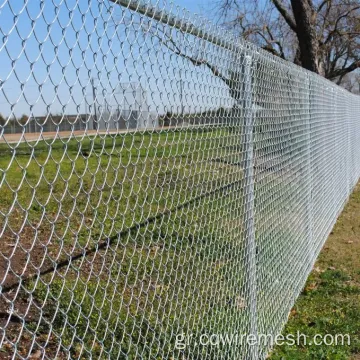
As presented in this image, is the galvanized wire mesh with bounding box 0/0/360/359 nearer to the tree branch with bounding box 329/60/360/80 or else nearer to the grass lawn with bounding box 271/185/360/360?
the grass lawn with bounding box 271/185/360/360

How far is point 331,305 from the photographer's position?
206 inches

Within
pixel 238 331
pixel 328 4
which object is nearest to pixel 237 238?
pixel 238 331

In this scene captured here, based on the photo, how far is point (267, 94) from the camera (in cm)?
438

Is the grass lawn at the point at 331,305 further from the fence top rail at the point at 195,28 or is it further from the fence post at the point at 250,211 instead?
the fence top rail at the point at 195,28

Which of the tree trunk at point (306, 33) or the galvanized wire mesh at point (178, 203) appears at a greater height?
the tree trunk at point (306, 33)

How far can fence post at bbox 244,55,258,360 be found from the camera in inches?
150

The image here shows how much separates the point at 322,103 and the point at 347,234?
1.95 m

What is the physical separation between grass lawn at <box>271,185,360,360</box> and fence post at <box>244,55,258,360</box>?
0.52 metres

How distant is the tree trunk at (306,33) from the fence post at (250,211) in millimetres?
11561

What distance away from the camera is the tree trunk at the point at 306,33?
1461 cm

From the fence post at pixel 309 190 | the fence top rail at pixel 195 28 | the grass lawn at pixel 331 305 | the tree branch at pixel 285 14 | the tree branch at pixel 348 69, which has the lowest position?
the grass lawn at pixel 331 305

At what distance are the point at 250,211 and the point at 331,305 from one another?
189cm

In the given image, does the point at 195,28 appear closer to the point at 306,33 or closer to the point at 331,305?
the point at 331,305

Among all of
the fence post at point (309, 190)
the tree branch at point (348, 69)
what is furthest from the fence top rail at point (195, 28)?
the tree branch at point (348, 69)
